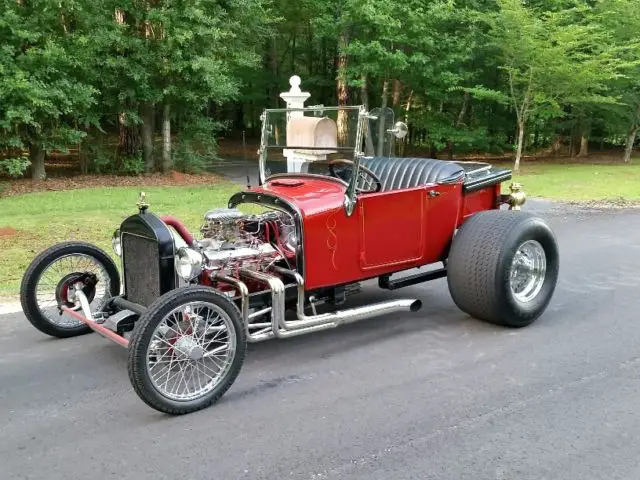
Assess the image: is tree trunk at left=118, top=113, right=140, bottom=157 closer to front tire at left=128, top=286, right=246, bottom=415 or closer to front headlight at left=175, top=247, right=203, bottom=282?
front headlight at left=175, top=247, right=203, bottom=282

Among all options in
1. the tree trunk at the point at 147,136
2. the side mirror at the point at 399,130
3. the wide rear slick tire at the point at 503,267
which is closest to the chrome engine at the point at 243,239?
the side mirror at the point at 399,130

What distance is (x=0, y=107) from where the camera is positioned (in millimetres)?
13117

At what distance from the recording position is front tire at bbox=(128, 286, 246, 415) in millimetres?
3568

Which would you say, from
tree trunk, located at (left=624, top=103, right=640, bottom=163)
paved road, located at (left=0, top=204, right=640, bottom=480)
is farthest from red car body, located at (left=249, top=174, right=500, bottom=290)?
tree trunk, located at (left=624, top=103, right=640, bottom=163)

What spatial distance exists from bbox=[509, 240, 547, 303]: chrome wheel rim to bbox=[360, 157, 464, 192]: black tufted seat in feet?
2.96

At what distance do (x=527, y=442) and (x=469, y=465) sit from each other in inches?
17.4

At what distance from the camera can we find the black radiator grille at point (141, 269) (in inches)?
169

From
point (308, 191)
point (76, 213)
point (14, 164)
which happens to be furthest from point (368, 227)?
point (14, 164)

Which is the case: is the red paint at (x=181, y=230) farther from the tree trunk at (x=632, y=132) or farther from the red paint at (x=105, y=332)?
the tree trunk at (x=632, y=132)

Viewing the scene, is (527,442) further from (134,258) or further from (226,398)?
(134,258)

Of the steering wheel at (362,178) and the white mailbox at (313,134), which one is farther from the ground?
the white mailbox at (313,134)

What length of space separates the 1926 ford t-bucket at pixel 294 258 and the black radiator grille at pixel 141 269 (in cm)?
2

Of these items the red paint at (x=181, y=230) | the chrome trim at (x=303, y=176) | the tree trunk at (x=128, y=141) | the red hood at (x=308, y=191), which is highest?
the tree trunk at (x=128, y=141)

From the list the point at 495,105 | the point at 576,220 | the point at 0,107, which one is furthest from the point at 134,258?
the point at 495,105
